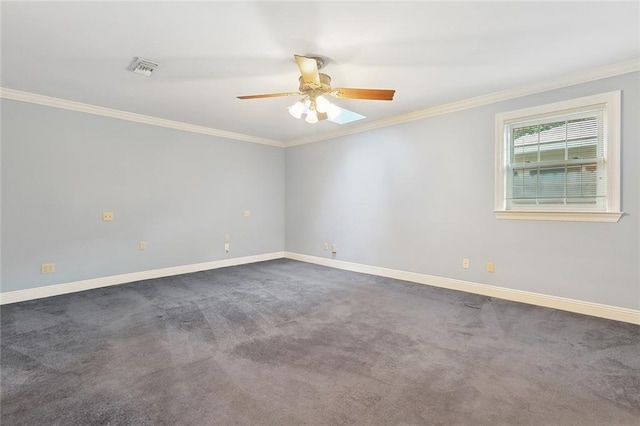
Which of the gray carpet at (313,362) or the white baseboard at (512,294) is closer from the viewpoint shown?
the gray carpet at (313,362)

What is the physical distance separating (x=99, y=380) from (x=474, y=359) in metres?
2.53

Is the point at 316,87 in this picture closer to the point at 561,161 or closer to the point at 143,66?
the point at 143,66

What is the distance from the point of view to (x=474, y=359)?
2203mm

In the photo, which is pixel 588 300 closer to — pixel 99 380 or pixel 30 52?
pixel 99 380

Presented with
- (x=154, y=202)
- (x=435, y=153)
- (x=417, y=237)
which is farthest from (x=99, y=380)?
(x=435, y=153)

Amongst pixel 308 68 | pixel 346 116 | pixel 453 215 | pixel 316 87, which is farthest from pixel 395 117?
pixel 308 68

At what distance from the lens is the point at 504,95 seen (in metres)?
3.50

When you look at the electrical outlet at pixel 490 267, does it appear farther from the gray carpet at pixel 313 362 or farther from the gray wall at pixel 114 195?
the gray wall at pixel 114 195

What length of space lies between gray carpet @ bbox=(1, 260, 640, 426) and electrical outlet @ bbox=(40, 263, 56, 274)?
1.28ft

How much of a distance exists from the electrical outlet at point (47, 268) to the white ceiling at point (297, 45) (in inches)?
79.9

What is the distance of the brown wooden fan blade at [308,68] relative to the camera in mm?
2320

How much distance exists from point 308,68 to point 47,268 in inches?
154

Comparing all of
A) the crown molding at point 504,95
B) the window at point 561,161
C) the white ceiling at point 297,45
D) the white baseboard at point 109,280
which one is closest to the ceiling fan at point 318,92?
the white ceiling at point 297,45

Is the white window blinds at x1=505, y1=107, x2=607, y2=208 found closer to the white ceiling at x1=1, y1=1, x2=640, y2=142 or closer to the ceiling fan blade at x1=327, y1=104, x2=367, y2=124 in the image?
the white ceiling at x1=1, y1=1, x2=640, y2=142
